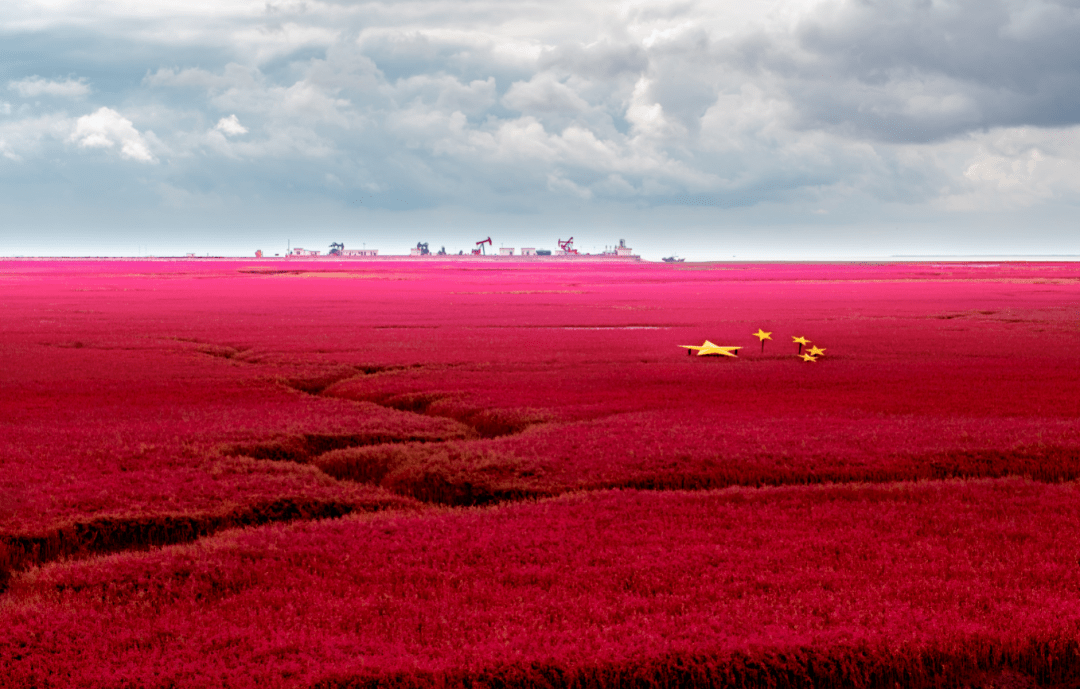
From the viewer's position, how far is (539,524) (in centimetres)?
1125

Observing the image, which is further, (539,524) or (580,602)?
(539,524)

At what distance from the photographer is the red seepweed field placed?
293 inches

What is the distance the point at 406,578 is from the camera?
9188mm

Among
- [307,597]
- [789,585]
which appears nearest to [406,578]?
[307,597]

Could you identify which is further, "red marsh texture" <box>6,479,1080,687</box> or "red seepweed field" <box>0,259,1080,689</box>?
"red seepweed field" <box>0,259,1080,689</box>

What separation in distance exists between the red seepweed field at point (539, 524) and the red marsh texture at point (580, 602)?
0.03m

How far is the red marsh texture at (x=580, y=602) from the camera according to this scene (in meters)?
7.28

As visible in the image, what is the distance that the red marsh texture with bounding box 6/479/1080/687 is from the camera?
7281 mm

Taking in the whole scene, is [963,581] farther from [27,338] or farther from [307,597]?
[27,338]

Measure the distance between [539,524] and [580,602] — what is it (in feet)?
9.32

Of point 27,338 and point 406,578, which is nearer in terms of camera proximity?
point 406,578

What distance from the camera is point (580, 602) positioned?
8445 mm

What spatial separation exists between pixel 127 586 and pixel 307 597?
2045mm

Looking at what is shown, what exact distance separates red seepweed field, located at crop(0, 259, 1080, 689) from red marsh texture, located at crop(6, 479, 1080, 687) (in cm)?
3
